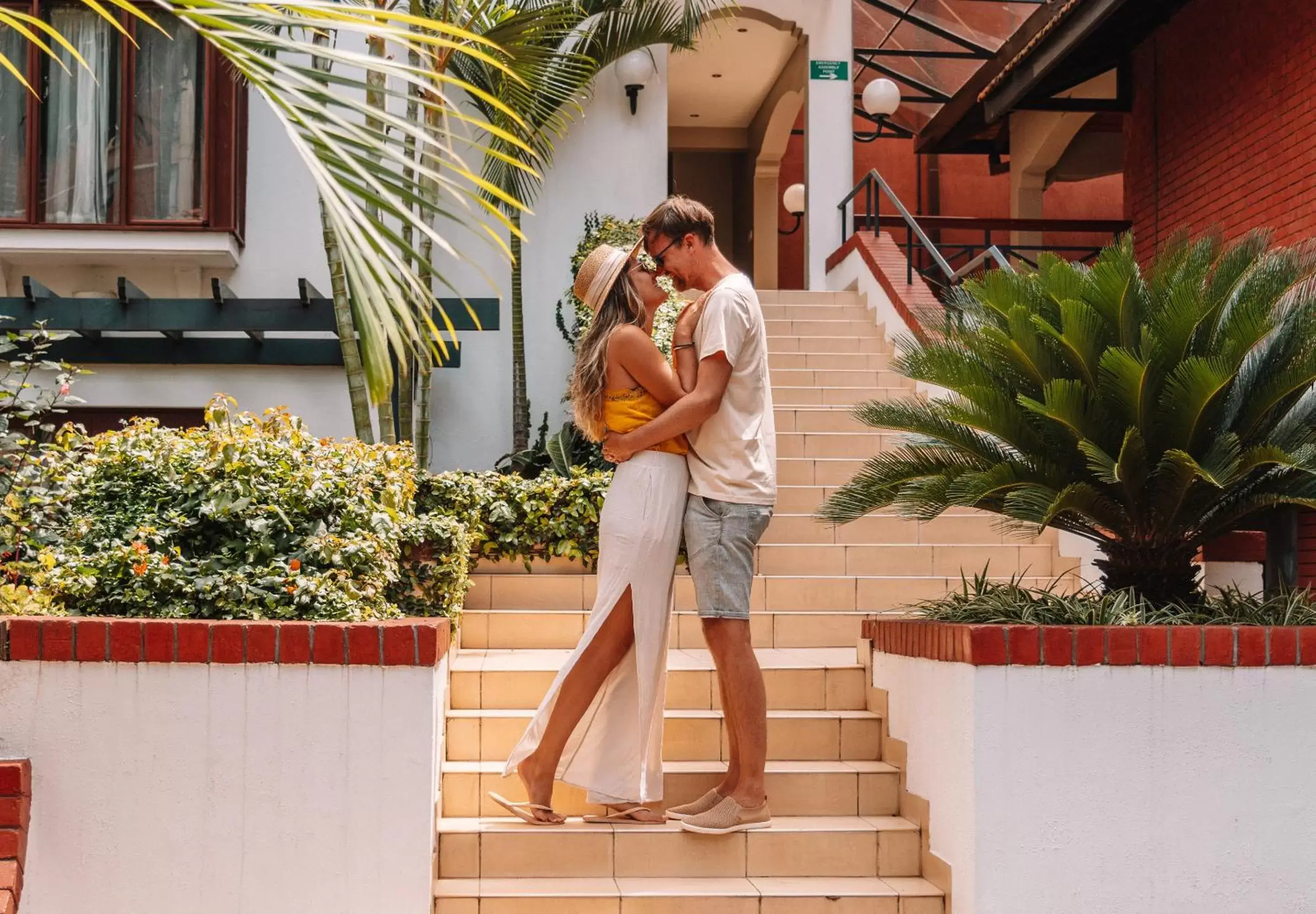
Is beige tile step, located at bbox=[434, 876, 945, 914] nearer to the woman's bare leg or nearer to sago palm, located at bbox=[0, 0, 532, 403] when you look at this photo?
the woman's bare leg

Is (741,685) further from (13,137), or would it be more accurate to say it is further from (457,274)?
(13,137)

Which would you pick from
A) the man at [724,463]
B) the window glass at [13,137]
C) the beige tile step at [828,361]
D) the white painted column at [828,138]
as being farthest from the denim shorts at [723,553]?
the white painted column at [828,138]

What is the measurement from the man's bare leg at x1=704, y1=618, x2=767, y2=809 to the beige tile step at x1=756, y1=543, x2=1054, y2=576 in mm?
2767

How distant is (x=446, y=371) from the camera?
11523 mm

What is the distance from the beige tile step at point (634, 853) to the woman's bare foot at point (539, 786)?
0.17ft

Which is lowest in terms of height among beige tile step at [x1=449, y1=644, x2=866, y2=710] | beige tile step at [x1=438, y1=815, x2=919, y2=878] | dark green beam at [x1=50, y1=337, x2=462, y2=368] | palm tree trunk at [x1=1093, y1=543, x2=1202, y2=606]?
beige tile step at [x1=438, y1=815, x2=919, y2=878]

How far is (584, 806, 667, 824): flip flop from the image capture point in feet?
15.7

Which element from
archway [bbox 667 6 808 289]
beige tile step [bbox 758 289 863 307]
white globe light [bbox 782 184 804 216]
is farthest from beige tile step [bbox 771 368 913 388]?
white globe light [bbox 782 184 804 216]

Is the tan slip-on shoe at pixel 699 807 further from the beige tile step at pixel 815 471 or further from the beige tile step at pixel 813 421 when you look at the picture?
the beige tile step at pixel 813 421

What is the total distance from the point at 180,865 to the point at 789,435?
218 inches

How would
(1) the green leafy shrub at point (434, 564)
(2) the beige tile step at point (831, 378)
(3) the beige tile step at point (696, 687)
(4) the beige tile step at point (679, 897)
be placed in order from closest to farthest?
1. (4) the beige tile step at point (679, 897)
2. (3) the beige tile step at point (696, 687)
3. (1) the green leafy shrub at point (434, 564)
4. (2) the beige tile step at point (831, 378)

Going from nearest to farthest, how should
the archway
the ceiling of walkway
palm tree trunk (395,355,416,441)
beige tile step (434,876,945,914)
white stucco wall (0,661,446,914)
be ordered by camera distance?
white stucco wall (0,661,446,914), beige tile step (434,876,945,914), palm tree trunk (395,355,416,441), the ceiling of walkway, the archway

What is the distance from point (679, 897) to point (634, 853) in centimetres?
27

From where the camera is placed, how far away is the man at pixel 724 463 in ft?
15.2
